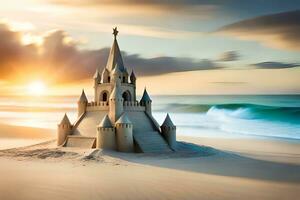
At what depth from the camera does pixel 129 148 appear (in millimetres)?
22406

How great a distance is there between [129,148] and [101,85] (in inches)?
209

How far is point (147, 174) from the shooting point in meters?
16.5

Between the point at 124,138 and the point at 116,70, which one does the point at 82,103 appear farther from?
the point at 124,138

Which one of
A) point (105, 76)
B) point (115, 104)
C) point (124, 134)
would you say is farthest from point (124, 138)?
point (105, 76)

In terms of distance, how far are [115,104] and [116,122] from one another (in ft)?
4.27

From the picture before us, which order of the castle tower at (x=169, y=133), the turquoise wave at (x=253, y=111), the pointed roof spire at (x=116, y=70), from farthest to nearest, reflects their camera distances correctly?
the turquoise wave at (x=253, y=111), the pointed roof spire at (x=116, y=70), the castle tower at (x=169, y=133)

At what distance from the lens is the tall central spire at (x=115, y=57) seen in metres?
25.7

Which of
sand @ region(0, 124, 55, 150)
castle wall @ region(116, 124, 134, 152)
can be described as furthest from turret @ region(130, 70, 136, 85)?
sand @ region(0, 124, 55, 150)

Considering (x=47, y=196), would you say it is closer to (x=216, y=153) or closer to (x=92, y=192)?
(x=92, y=192)

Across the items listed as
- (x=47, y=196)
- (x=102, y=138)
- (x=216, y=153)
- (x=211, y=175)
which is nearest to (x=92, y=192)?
(x=47, y=196)

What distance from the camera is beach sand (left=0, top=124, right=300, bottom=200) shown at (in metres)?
13.1

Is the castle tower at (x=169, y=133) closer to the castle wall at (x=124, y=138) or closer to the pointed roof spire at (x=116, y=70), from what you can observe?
the castle wall at (x=124, y=138)

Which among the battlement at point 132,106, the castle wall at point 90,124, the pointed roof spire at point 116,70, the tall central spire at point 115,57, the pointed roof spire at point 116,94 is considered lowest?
the castle wall at point 90,124

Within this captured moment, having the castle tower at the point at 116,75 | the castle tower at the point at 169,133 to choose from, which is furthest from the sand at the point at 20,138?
the castle tower at the point at 169,133
